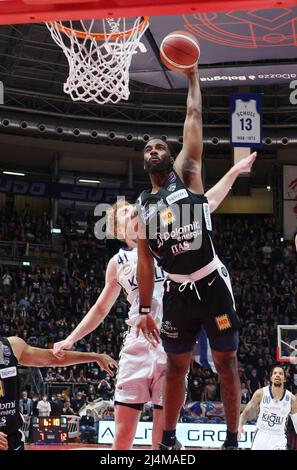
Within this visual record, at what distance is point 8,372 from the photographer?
571 cm

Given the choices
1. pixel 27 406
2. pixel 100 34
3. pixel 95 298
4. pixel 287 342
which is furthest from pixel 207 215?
pixel 95 298

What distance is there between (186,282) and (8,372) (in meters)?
1.60

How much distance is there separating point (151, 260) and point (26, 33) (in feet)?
50.4

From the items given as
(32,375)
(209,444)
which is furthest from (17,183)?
(209,444)

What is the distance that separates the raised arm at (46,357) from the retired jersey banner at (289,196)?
21.6 meters

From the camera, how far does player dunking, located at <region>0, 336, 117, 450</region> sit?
5613 mm

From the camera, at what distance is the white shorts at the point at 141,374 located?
230 inches

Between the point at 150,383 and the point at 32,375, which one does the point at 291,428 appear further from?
the point at 150,383

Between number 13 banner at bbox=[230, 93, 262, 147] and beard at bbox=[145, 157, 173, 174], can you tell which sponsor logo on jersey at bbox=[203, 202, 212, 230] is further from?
number 13 banner at bbox=[230, 93, 262, 147]

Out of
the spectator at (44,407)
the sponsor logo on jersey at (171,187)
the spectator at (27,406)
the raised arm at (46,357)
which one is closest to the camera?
the sponsor logo on jersey at (171,187)

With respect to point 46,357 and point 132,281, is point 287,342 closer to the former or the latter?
point 132,281

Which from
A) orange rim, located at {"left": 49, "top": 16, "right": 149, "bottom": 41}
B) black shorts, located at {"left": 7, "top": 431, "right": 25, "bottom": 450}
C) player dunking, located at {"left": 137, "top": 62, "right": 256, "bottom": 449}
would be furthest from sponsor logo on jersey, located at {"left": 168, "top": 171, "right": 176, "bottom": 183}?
orange rim, located at {"left": 49, "top": 16, "right": 149, "bottom": 41}

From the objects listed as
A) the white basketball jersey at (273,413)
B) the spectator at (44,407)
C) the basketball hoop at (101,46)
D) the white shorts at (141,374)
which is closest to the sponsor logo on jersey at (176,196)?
the white shorts at (141,374)

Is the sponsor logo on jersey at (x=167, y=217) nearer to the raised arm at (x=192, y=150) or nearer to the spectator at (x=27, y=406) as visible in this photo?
the raised arm at (x=192, y=150)
